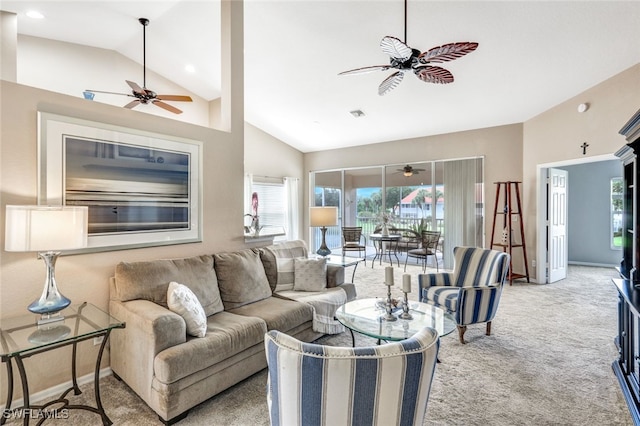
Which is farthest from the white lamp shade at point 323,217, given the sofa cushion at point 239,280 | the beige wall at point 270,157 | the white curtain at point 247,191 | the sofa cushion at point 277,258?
the beige wall at point 270,157

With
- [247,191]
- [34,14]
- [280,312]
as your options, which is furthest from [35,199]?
[247,191]

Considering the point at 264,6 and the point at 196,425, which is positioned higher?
the point at 264,6

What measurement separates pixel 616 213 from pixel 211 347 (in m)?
8.49

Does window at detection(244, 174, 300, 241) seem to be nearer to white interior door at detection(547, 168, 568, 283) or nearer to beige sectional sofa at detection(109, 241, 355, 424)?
beige sectional sofa at detection(109, 241, 355, 424)

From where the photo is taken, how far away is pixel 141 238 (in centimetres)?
276

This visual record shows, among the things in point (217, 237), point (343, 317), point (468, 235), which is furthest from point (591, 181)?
point (217, 237)

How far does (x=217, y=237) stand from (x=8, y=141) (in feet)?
5.70

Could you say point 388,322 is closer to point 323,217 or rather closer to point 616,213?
point 323,217

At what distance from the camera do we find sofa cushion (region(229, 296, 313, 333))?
261cm

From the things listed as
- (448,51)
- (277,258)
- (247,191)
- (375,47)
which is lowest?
(277,258)

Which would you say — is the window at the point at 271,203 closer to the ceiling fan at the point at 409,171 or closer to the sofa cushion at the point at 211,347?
the ceiling fan at the point at 409,171

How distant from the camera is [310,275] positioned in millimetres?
3463

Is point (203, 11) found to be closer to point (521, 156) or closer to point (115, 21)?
point (115, 21)

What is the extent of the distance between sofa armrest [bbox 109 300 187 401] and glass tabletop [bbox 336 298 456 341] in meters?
1.20
